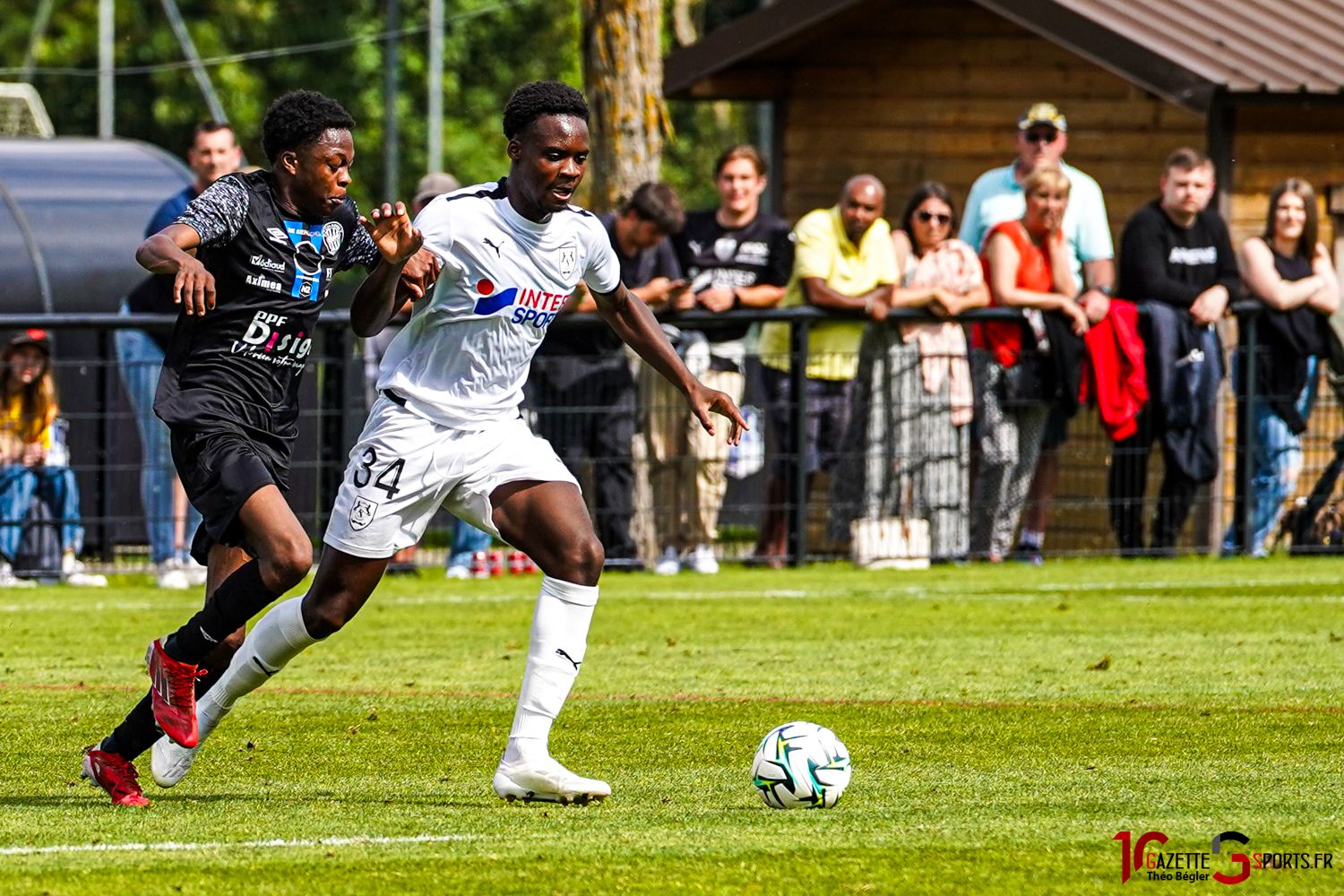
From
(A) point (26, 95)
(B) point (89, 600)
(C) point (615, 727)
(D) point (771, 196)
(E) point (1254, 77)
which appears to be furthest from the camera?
(A) point (26, 95)

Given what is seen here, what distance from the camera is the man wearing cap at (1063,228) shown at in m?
15.2

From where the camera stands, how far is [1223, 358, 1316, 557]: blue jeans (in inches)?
626

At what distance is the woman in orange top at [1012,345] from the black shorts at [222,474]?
8.44 meters

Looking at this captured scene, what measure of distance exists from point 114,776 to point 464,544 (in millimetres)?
8077

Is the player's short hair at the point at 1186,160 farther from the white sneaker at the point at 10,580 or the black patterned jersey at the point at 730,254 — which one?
the white sneaker at the point at 10,580

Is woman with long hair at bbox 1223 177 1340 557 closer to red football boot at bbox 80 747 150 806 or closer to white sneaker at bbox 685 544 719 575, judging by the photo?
white sneaker at bbox 685 544 719 575

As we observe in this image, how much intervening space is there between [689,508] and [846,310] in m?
1.66

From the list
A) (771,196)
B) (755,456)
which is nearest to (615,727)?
(755,456)

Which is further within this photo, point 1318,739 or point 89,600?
point 89,600

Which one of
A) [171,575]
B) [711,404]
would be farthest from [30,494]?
[711,404]

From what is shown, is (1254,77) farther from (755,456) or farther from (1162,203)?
(755,456)

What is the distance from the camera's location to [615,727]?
27.5ft

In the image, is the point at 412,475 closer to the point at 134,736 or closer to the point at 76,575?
the point at 134,736

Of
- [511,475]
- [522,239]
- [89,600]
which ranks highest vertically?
[522,239]
